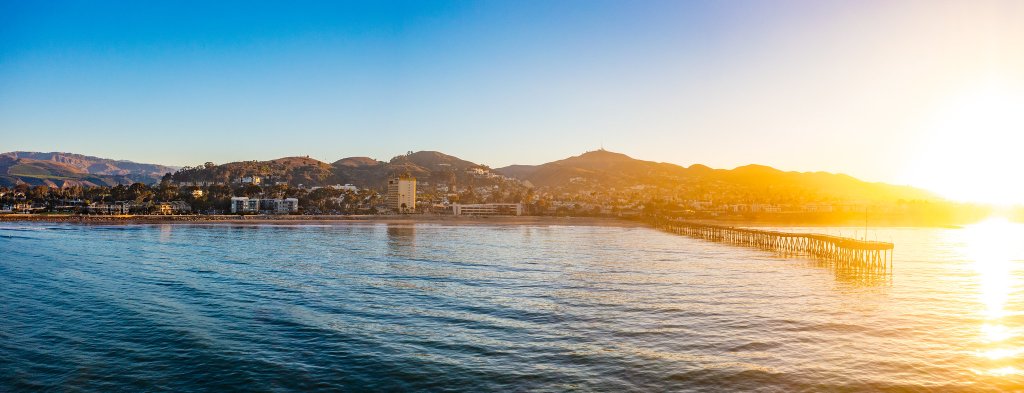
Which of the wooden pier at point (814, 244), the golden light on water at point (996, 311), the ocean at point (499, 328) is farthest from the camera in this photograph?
the wooden pier at point (814, 244)

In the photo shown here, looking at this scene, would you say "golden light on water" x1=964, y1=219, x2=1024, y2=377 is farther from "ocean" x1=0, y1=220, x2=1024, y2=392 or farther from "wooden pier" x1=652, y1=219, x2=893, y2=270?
"wooden pier" x1=652, y1=219, x2=893, y2=270

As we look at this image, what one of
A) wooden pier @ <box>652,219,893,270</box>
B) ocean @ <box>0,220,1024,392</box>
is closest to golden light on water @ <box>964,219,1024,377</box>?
ocean @ <box>0,220,1024,392</box>

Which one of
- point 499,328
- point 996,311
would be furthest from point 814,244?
point 499,328

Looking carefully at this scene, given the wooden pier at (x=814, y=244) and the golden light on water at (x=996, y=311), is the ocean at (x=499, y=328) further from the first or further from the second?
the wooden pier at (x=814, y=244)

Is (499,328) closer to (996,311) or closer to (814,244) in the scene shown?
(996,311)

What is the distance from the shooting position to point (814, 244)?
84.6 metres

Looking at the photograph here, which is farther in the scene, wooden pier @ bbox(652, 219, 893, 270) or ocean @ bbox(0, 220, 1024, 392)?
wooden pier @ bbox(652, 219, 893, 270)

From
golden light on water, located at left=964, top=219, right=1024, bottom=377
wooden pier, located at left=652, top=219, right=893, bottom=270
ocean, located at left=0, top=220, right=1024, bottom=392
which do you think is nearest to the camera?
ocean, located at left=0, top=220, right=1024, bottom=392

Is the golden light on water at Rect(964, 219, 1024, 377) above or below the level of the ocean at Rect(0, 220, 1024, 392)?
below

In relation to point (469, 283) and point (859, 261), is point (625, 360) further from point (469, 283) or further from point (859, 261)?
point (859, 261)

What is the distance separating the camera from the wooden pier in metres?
61.8

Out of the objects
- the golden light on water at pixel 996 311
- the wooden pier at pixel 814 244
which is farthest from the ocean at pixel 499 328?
the wooden pier at pixel 814 244

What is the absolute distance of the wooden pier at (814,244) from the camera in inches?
2435

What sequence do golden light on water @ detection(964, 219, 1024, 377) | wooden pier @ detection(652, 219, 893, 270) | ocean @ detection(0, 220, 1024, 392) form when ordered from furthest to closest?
1. wooden pier @ detection(652, 219, 893, 270)
2. golden light on water @ detection(964, 219, 1024, 377)
3. ocean @ detection(0, 220, 1024, 392)
